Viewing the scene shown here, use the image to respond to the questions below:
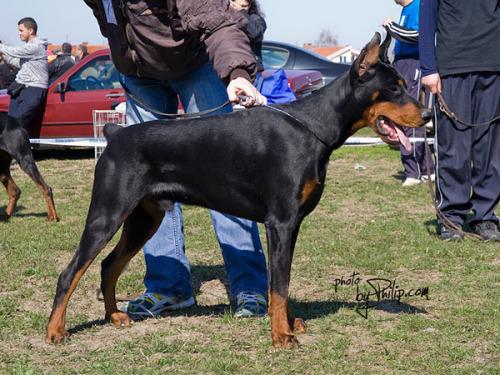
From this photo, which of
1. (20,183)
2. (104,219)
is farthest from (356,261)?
(20,183)

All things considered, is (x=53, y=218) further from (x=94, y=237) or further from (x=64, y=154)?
(x=64, y=154)

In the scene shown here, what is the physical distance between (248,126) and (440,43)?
10.1 ft

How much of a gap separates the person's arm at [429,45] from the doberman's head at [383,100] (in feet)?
8.24

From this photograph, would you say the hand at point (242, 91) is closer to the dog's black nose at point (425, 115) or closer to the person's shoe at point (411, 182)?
the dog's black nose at point (425, 115)

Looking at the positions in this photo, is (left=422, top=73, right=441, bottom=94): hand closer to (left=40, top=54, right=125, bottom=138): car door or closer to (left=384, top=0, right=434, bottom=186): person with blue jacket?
(left=384, top=0, right=434, bottom=186): person with blue jacket

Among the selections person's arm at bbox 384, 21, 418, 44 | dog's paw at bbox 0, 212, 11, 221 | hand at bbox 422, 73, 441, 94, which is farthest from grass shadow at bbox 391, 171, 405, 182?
dog's paw at bbox 0, 212, 11, 221

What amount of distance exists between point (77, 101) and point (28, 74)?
2.86 feet

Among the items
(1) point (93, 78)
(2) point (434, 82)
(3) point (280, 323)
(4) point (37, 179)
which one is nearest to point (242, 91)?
(3) point (280, 323)

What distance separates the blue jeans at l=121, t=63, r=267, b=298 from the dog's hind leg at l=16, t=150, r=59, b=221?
3.61 m

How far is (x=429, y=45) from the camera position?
634 cm

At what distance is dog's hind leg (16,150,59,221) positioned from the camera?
319 inches

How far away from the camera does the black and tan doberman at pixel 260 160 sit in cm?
385

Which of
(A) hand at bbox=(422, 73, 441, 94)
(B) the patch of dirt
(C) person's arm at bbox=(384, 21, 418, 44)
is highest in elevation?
(A) hand at bbox=(422, 73, 441, 94)

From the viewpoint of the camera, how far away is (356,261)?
578 cm
